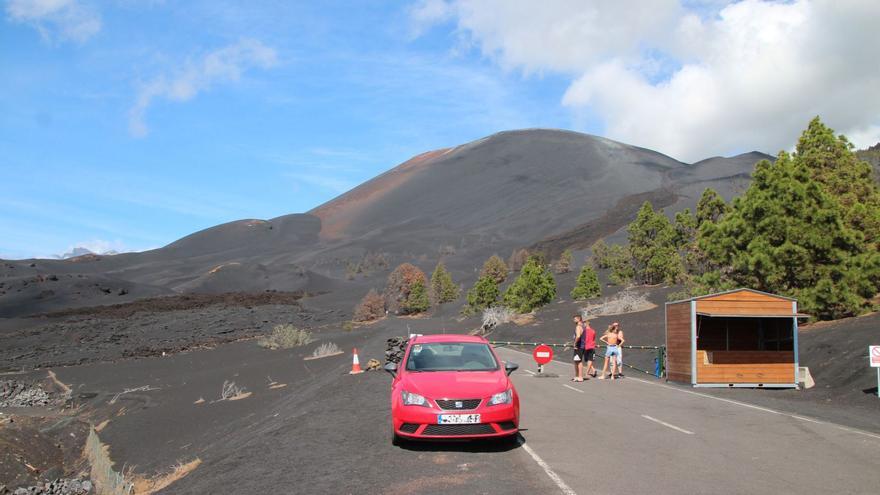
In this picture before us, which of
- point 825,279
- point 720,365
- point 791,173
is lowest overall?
point 720,365

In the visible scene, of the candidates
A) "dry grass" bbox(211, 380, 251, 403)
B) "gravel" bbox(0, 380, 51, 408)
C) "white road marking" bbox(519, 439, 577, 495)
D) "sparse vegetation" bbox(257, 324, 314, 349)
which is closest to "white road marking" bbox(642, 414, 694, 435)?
"white road marking" bbox(519, 439, 577, 495)

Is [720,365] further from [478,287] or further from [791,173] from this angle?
[478,287]

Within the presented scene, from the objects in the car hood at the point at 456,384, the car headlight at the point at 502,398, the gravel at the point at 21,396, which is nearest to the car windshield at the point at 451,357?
the car hood at the point at 456,384

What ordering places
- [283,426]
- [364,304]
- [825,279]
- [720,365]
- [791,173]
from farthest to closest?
1. [364,304]
2. [791,173]
3. [825,279]
4. [720,365]
5. [283,426]

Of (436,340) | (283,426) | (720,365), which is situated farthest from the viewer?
(720,365)

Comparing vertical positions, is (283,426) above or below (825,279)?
below

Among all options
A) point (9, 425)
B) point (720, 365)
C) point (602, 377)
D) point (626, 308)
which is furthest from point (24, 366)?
point (720, 365)

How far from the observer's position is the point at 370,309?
319ft

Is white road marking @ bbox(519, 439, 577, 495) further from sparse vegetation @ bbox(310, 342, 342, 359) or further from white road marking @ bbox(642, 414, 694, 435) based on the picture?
sparse vegetation @ bbox(310, 342, 342, 359)

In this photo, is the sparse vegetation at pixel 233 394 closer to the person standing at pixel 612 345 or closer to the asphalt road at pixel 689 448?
the person standing at pixel 612 345

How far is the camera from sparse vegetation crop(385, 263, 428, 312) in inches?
4213

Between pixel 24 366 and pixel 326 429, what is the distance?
4743cm

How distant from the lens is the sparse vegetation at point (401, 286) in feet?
351

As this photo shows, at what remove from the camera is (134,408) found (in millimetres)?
26516
